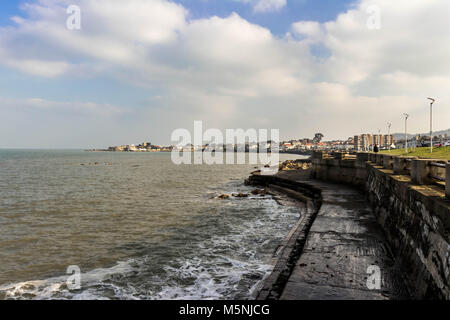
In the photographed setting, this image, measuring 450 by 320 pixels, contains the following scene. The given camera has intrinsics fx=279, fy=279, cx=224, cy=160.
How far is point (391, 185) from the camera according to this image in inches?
344

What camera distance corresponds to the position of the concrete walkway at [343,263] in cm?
497

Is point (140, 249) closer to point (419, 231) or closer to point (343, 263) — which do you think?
point (343, 263)

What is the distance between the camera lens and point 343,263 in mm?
6168

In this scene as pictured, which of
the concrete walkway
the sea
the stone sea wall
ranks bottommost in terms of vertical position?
the sea

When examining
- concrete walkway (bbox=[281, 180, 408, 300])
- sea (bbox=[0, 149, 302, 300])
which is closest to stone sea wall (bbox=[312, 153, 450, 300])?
concrete walkway (bbox=[281, 180, 408, 300])

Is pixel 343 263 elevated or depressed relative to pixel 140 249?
elevated

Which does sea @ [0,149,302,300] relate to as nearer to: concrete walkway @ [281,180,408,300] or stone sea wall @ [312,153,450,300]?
concrete walkway @ [281,180,408,300]

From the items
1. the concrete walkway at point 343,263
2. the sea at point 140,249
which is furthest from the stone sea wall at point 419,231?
the sea at point 140,249

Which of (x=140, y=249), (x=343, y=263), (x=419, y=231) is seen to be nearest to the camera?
(x=419, y=231)

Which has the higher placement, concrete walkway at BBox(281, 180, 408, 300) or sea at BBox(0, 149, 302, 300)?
concrete walkway at BBox(281, 180, 408, 300)

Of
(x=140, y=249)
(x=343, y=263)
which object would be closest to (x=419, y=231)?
(x=343, y=263)

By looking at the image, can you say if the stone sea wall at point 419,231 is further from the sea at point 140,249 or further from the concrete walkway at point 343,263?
the sea at point 140,249

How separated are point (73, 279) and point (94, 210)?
411 inches

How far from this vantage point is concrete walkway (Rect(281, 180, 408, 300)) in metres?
4.97
